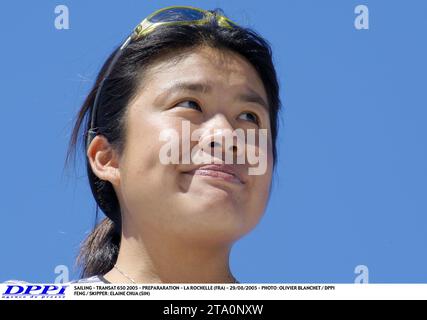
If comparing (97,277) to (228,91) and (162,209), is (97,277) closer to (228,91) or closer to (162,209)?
(162,209)

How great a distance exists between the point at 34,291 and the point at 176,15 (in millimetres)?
1769

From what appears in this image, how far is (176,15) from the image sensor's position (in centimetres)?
512

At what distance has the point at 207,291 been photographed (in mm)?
3867

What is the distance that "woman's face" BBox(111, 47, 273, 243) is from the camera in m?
4.46

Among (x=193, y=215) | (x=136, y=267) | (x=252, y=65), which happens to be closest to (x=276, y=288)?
(x=193, y=215)

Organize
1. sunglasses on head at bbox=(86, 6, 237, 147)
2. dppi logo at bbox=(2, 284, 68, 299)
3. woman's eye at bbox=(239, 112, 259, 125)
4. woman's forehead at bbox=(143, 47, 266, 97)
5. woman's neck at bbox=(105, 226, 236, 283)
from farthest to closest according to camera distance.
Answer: sunglasses on head at bbox=(86, 6, 237, 147), woman's eye at bbox=(239, 112, 259, 125), woman's forehead at bbox=(143, 47, 266, 97), woman's neck at bbox=(105, 226, 236, 283), dppi logo at bbox=(2, 284, 68, 299)

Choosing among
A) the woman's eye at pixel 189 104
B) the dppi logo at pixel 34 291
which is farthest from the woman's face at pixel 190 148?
the dppi logo at pixel 34 291

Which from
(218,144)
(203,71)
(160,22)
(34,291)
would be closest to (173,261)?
(218,144)

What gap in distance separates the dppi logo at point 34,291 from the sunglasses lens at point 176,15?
66.5 inches

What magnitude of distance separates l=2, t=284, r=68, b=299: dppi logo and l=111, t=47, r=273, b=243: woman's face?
0.69m

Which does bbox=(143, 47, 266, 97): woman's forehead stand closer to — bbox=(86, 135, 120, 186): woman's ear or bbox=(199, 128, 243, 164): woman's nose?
bbox=(199, 128, 243, 164): woman's nose

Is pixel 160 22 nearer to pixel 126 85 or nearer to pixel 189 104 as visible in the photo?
pixel 126 85

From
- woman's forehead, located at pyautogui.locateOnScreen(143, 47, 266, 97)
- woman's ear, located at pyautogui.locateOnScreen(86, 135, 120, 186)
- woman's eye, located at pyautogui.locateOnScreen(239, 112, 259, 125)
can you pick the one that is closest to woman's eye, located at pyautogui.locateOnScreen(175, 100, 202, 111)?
woman's forehead, located at pyautogui.locateOnScreen(143, 47, 266, 97)
